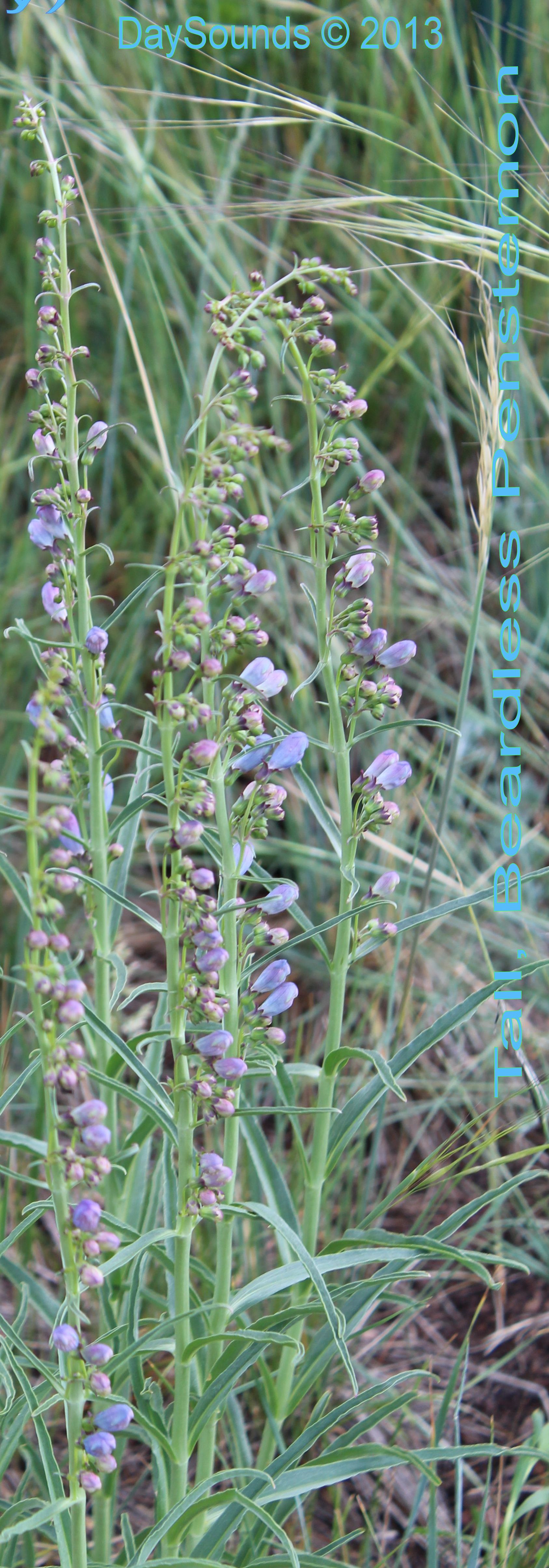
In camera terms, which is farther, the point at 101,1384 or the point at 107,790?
the point at 107,790

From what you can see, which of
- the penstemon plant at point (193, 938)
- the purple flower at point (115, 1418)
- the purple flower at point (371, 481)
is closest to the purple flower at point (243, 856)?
the penstemon plant at point (193, 938)

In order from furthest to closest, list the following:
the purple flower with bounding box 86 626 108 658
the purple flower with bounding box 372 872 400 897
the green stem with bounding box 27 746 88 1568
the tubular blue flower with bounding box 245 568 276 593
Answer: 1. the purple flower with bounding box 372 872 400 897
2. the purple flower with bounding box 86 626 108 658
3. the tubular blue flower with bounding box 245 568 276 593
4. the green stem with bounding box 27 746 88 1568

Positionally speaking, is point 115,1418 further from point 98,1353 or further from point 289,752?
point 289,752

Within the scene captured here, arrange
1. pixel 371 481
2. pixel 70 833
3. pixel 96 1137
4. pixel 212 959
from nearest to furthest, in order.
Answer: pixel 96 1137 → pixel 212 959 → pixel 70 833 → pixel 371 481

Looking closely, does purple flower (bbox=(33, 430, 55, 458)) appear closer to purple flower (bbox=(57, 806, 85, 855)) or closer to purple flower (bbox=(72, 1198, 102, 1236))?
purple flower (bbox=(57, 806, 85, 855))

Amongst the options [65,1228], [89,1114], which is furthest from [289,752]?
[65,1228]

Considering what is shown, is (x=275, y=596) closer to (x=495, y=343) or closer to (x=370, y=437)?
(x=370, y=437)

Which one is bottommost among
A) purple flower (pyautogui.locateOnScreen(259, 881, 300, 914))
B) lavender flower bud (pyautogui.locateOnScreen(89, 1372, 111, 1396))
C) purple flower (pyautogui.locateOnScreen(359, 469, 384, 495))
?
lavender flower bud (pyautogui.locateOnScreen(89, 1372, 111, 1396))

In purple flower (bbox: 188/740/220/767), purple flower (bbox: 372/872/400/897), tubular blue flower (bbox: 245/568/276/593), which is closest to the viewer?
purple flower (bbox: 188/740/220/767)

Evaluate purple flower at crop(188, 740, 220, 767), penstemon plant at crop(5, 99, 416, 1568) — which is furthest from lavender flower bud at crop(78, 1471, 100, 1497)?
purple flower at crop(188, 740, 220, 767)

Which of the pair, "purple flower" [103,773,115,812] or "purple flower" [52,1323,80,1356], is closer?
"purple flower" [52,1323,80,1356]
